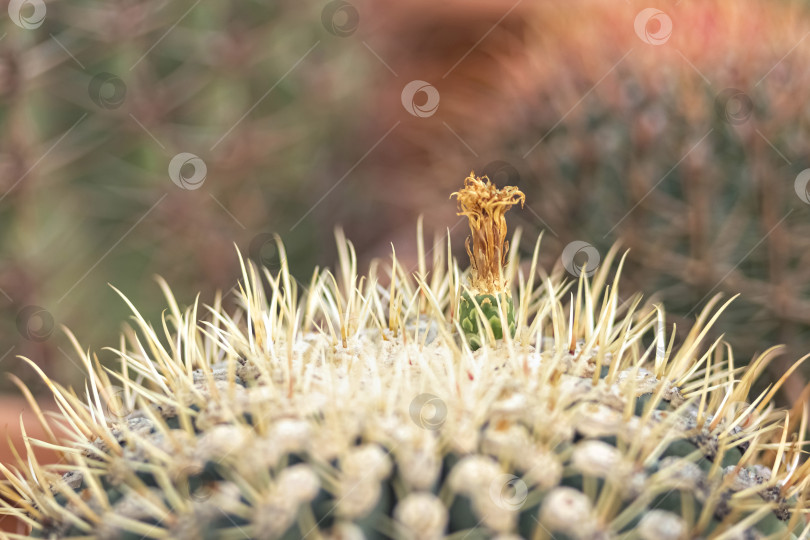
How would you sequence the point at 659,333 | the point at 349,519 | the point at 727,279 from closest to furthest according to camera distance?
the point at 349,519
the point at 659,333
the point at 727,279

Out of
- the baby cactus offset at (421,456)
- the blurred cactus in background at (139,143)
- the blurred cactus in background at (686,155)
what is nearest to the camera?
the baby cactus offset at (421,456)

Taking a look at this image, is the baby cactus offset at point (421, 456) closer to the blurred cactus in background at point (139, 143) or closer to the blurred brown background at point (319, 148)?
the blurred brown background at point (319, 148)

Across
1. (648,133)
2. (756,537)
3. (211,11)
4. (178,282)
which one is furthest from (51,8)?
(756,537)

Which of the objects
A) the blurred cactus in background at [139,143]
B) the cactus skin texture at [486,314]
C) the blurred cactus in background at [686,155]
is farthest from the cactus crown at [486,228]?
A: the blurred cactus in background at [139,143]

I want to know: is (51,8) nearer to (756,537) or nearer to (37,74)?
(37,74)

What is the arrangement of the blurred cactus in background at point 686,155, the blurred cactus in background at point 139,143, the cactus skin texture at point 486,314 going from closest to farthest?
the cactus skin texture at point 486,314 < the blurred cactus in background at point 686,155 < the blurred cactus in background at point 139,143

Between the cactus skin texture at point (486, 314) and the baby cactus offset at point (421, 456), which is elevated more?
the cactus skin texture at point (486, 314)

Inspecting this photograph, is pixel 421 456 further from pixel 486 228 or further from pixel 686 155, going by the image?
pixel 686 155
